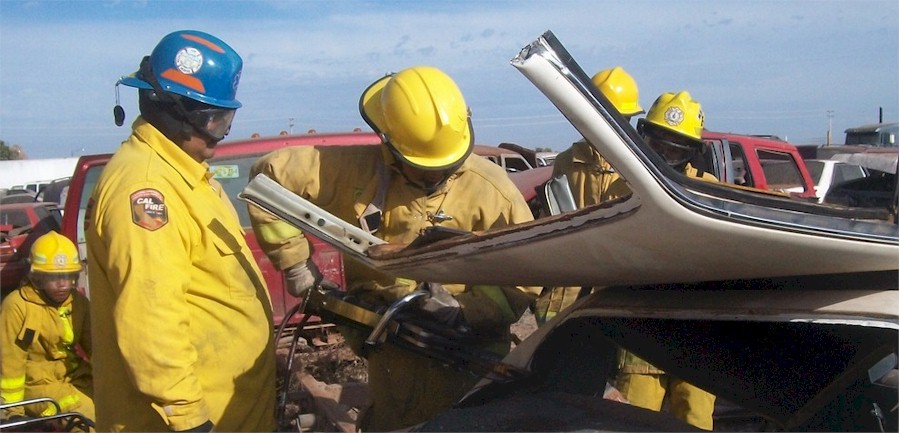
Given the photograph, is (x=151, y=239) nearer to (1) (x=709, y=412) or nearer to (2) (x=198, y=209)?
(2) (x=198, y=209)

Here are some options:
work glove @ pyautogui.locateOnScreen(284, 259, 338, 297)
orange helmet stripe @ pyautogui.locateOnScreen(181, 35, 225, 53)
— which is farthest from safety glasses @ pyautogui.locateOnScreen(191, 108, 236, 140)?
work glove @ pyautogui.locateOnScreen(284, 259, 338, 297)

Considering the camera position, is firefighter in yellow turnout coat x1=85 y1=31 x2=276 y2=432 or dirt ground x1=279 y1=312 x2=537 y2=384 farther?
dirt ground x1=279 y1=312 x2=537 y2=384

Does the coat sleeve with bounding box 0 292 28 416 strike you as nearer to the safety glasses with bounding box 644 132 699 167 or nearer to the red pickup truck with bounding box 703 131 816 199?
the safety glasses with bounding box 644 132 699 167

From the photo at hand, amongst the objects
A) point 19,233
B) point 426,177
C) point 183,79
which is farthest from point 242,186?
point 19,233

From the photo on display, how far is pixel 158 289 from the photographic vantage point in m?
2.15

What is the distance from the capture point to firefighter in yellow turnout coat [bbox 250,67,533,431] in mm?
2949

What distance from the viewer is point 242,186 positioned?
614 centimetres

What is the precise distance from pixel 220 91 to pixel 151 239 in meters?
0.57

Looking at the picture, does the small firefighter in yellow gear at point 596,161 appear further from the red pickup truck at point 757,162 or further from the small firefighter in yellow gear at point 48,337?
the red pickup truck at point 757,162

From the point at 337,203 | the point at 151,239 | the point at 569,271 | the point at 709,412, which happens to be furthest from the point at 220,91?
the point at 709,412

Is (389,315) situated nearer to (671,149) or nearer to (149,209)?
(149,209)

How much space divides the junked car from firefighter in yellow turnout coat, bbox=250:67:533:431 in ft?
2.47

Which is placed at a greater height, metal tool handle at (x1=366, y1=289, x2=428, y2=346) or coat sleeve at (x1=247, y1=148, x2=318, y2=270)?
coat sleeve at (x1=247, y1=148, x2=318, y2=270)

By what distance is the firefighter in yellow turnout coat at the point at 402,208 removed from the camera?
Result: 2.95 m
